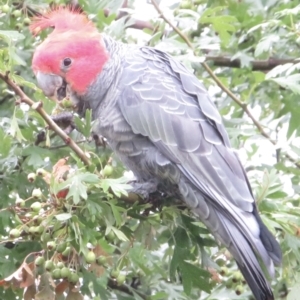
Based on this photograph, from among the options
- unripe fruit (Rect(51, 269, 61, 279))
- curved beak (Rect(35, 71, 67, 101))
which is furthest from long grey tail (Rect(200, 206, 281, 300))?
curved beak (Rect(35, 71, 67, 101))

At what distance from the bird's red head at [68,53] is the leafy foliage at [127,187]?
0.29 ft

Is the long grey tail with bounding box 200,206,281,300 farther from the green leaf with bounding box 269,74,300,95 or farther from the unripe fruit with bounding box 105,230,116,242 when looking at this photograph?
the green leaf with bounding box 269,74,300,95

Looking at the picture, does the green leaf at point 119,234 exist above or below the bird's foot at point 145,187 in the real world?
above

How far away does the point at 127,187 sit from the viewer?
1.87 metres

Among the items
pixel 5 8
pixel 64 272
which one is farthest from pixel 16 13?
pixel 64 272

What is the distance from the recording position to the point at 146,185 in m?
2.40

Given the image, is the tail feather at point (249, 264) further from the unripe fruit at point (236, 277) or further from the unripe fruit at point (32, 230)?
the unripe fruit at point (32, 230)

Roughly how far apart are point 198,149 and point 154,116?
8.1 inches

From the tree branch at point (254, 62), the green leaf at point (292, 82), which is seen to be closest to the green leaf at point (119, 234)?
the green leaf at point (292, 82)

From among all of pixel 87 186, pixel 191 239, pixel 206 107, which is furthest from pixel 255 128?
pixel 87 186

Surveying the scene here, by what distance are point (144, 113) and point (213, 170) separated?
33 cm

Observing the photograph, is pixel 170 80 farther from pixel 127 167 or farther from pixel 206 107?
pixel 127 167

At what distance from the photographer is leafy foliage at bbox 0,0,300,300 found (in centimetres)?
192

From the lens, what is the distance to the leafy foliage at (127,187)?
192 centimetres
